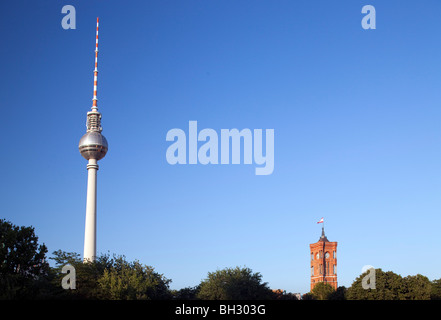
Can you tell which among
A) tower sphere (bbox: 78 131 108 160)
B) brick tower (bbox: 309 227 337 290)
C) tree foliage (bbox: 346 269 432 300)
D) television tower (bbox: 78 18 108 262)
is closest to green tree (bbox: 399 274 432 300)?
tree foliage (bbox: 346 269 432 300)

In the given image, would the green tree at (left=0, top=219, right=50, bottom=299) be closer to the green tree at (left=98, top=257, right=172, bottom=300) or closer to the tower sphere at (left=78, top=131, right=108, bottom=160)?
the green tree at (left=98, top=257, right=172, bottom=300)

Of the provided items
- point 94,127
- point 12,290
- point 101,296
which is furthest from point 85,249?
point 12,290

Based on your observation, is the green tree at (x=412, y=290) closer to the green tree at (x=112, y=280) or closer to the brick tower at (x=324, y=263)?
the green tree at (x=112, y=280)

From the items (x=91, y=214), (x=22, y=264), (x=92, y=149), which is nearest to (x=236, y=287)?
(x=22, y=264)

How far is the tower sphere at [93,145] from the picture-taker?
120 meters

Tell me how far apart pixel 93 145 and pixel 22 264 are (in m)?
53.4

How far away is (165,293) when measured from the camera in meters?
82.3

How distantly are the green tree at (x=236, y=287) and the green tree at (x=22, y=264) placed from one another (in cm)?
2755

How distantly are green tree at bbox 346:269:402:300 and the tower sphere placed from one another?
199 feet

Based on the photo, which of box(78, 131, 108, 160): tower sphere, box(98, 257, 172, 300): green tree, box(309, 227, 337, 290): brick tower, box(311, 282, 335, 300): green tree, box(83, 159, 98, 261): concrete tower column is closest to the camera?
box(98, 257, 172, 300): green tree

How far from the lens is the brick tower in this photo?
18812 cm
